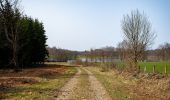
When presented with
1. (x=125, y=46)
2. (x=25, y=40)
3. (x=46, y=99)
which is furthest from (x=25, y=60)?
(x=46, y=99)

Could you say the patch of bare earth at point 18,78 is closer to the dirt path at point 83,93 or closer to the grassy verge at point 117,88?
the dirt path at point 83,93

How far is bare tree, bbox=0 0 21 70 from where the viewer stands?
158 feet

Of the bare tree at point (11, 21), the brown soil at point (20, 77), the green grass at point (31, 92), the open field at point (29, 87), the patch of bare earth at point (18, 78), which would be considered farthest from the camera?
the bare tree at point (11, 21)

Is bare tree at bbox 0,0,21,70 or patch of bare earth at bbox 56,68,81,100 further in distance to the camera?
bare tree at bbox 0,0,21,70

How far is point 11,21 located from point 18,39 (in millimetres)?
3758

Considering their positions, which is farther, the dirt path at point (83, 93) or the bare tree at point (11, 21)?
the bare tree at point (11, 21)

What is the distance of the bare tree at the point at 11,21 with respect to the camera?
158 feet

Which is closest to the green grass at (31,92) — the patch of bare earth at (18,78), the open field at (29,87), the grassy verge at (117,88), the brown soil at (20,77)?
the open field at (29,87)

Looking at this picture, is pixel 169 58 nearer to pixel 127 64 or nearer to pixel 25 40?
pixel 25 40

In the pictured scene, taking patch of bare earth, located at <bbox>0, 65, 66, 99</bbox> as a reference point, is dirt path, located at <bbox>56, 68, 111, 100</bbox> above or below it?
below

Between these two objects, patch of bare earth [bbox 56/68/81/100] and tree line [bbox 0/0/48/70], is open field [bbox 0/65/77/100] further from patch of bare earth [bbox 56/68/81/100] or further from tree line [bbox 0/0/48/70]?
tree line [bbox 0/0/48/70]

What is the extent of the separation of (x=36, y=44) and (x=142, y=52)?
38157 mm

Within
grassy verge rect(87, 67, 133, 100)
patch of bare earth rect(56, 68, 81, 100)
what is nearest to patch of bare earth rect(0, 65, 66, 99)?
patch of bare earth rect(56, 68, 81, 100)

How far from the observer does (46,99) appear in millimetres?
15797
